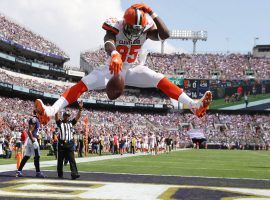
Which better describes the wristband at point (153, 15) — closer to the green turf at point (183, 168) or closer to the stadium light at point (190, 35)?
the green turf at point (183, 168)

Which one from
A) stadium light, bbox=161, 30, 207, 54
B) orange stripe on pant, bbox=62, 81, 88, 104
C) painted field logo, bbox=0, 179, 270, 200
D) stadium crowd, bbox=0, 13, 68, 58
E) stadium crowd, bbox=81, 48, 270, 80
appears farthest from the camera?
stadium light, bbox=161, 30, 207, 54

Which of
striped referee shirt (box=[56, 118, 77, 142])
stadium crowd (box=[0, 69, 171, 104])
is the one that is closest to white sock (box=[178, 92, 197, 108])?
striped referee shirt (box=[56, 118, 77, 142])

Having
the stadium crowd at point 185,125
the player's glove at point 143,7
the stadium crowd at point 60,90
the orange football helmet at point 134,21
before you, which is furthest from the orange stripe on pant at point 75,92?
the stadium crowd at point 185,125

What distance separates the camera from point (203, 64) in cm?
6894

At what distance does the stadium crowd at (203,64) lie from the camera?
6550 centimetres

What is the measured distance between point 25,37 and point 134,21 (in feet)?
179

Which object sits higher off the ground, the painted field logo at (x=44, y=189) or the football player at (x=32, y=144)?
the football player at (x=32, y=144)

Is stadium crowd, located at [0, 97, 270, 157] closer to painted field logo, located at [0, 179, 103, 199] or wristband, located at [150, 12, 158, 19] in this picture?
painted field logo, located at [0, 179, 103, 199]

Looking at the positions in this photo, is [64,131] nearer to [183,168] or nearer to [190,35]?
[183,168]

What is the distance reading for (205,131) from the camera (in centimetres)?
5712

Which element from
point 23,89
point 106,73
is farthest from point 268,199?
point 23,89

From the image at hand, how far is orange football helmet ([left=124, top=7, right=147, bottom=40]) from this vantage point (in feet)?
19.2

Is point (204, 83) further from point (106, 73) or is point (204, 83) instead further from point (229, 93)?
point (106, 73)

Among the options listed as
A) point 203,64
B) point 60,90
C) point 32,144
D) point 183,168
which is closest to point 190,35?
point 203,64
